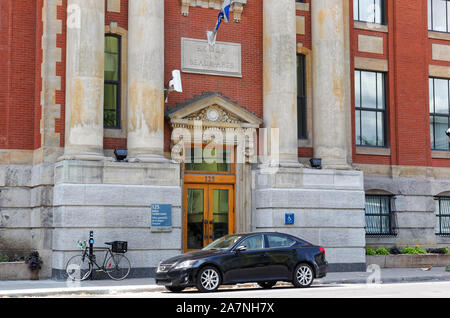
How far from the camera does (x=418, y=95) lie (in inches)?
1176

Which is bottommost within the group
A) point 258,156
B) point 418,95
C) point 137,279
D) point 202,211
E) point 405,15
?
point 137,279

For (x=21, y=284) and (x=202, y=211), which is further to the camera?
(x=202, y=211)

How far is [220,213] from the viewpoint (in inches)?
984

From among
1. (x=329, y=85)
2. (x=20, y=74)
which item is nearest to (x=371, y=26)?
(x=329, y=85)

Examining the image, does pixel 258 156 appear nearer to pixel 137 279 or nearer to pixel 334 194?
pixel 334 194

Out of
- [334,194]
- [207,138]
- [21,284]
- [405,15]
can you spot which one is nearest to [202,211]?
[207,138]

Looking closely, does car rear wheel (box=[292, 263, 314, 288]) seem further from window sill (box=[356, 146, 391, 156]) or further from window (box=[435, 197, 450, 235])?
window (box=[435, 197, 450, 235])

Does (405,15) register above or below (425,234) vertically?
above

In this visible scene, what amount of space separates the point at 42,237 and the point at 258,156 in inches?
315

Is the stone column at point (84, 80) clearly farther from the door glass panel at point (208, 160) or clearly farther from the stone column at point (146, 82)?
the door glass panel at point (208, 160)

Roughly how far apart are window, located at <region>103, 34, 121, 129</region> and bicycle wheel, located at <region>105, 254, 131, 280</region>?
184 inches

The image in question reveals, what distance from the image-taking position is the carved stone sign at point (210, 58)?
82.0ft

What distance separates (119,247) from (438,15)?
1826 cm

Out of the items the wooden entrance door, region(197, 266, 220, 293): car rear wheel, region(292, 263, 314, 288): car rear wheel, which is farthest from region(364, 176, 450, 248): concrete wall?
region(197, 266, 220, 293): car rear wheel
